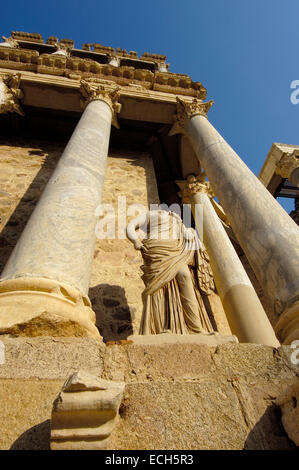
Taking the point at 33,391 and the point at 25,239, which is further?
the point at 25,239

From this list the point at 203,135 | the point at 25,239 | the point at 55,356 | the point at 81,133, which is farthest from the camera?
the point at 203,135

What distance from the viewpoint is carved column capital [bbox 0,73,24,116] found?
7766 mm

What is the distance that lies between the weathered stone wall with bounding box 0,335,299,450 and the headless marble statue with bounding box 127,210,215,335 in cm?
103

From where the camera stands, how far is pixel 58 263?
8.38 feet

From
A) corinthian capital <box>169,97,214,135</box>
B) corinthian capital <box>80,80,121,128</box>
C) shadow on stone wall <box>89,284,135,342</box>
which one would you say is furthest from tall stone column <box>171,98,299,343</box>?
corinthian capital <box>80,80,121,128</box>

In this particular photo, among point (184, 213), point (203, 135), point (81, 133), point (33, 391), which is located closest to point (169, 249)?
point (33, 391)

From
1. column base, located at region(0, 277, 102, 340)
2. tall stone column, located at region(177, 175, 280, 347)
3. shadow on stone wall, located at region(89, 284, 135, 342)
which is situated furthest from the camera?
shadow on stone wall, located at region(89, 284, 135, 342)

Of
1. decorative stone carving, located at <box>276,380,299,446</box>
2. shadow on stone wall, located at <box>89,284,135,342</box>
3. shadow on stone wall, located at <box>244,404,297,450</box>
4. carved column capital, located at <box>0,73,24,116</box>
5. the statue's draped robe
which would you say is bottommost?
shadow on stone wall, located at <box>89,284,135,342</box>

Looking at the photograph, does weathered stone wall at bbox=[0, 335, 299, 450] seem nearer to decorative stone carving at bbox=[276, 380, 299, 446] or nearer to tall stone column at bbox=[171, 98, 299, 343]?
decorative stone carving at bbox=[276, 380, 299, 446]

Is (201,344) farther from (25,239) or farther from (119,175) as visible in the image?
(119,175)

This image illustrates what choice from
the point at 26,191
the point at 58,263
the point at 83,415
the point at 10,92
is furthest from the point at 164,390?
the point at 10,92

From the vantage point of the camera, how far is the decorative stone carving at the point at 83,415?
128cm

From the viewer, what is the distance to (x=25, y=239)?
2.81 m

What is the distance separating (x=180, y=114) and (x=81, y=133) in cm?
368
